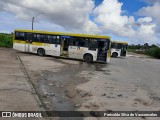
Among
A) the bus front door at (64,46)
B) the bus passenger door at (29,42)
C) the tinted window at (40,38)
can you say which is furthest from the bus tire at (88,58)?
the bus passenger door at (29,42)

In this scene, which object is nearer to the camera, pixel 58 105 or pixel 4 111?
pixel 4 111

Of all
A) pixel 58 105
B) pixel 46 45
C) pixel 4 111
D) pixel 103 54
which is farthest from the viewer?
pixel 46 45

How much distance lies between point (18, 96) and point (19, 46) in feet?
67.4

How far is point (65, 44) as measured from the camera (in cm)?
2664

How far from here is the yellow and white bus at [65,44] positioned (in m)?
25.0

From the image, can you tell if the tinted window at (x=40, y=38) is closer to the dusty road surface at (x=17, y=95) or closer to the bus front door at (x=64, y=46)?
the bus front door at (x=64, y=46)

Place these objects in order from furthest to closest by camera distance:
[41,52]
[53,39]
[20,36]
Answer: [20,36]
[41,52]
[53,39]

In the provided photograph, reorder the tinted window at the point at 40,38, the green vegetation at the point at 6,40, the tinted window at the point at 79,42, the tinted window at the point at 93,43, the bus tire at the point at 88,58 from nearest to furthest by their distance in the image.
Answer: the tinted window at the point at 93,43 → the bus tire at the point at 88,58 → the tinted window at the point at 79,42 → the tinted window at the point at 40,38 → the green vegetation at the point at 6,40

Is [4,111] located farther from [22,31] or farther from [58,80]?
[22,31]

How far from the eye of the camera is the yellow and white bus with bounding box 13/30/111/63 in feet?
81.9

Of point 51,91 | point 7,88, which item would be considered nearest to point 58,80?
point 51,91

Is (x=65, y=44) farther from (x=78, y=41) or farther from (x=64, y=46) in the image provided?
(x=78, y=41)

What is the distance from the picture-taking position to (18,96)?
357 inches

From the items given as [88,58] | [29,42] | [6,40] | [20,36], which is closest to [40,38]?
[29,42]
